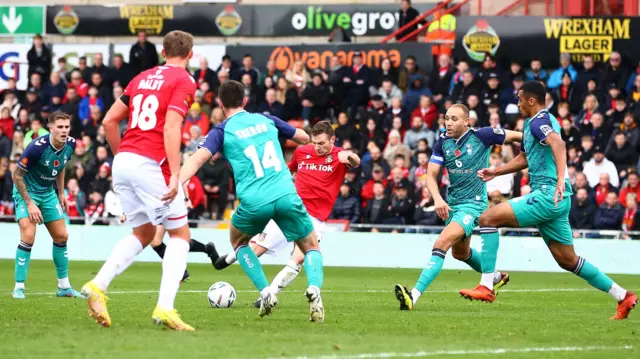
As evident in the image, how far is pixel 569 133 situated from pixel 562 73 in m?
2.22

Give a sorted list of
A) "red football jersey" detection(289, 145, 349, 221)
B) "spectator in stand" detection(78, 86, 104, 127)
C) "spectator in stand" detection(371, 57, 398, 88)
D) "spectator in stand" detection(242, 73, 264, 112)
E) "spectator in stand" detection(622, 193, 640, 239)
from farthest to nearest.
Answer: "spectator in stand" detection(78, 86, 104, 127), "spectator in stand" detection(242, 73, 264, 112), "spectator in stand" detection(371, 57, 398, 88), "spectator in stand" detection(622, 193, 640, 239), "red football jersey" detection(289, 145, 349, 221)

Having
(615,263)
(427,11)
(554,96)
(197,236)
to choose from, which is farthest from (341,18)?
(615,263)

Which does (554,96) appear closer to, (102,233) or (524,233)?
(524,233)

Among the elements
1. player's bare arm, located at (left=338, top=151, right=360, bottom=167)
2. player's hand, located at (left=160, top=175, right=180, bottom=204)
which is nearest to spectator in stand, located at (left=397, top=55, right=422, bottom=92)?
player's bare arm, located at (left=338, top=151, right=360, bottom=167)

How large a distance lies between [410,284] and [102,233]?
8.56 meters

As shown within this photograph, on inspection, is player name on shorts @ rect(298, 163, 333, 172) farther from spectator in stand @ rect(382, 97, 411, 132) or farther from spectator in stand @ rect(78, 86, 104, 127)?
spectator in stand @ rect(78, 86, 104, 127)

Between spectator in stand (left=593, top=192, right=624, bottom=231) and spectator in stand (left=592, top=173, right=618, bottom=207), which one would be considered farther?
spectator in stand (left=592, top=173, right=618, bottom=207)

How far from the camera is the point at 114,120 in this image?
33.6 feet

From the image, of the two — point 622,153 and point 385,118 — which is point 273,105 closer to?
point 385,118

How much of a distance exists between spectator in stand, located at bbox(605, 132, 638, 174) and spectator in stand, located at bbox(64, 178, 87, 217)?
11484 millimetres

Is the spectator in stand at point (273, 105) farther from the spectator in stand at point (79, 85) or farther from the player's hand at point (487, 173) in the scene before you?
the player's hand at point (487, 173)

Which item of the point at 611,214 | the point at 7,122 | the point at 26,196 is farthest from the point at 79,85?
the point at 26,196

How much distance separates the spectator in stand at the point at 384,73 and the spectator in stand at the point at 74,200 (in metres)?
7.09

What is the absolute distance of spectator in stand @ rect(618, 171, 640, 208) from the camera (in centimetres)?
2219
